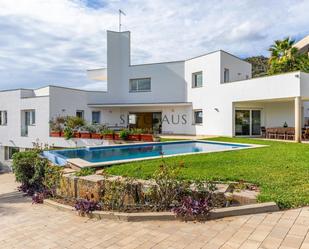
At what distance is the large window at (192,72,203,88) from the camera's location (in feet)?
83.5

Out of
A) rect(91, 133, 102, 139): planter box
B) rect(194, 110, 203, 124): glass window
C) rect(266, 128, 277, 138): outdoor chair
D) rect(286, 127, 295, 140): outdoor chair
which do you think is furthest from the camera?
rect(194, 110, 203, 124): glass window

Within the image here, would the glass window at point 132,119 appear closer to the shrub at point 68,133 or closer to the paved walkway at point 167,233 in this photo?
the shrub at point 68,133

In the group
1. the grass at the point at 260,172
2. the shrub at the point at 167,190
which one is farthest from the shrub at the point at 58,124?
the shrub at the point at 167,190

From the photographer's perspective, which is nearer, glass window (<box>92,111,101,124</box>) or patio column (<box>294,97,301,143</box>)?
patio column (<box>294,97,301,143</box>)

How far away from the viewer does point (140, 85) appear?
2911 cm

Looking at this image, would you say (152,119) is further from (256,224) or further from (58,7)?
(256,224)

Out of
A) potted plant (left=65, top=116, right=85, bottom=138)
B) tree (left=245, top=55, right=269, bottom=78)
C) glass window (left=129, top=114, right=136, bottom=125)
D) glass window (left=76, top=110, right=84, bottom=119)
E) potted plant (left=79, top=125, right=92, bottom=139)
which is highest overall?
tree (left=245, top=55, right=269, bottom=78)

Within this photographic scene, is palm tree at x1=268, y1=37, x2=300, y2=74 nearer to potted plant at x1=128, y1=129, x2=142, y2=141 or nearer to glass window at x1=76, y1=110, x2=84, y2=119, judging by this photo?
potted plant at x1=128, y1=129, x2=142, y2=141

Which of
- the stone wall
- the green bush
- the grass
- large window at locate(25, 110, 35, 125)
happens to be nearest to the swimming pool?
the green bush

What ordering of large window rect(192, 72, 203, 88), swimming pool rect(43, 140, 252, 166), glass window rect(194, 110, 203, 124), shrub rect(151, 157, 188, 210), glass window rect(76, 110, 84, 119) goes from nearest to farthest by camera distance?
shrub rect(151, 157, 188, 210) < swimming pool rect(43, 140, 252, 166) < glass window rect(194, 110, 203, 124) < large window rect(192, 72, 203, 88) < glass window rect(76, 110, 84, 119)

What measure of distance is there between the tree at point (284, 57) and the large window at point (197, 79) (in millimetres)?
12139

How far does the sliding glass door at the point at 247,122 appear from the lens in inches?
925

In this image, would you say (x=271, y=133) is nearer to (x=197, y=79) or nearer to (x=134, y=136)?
(x=197, y=79)

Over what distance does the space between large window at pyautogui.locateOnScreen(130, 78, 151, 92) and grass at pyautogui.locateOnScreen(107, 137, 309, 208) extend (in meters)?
18.3
